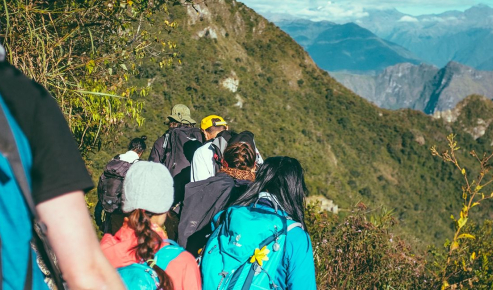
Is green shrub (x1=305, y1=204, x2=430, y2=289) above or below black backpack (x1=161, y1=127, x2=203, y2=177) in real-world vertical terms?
below

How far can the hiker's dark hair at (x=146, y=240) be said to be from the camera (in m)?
1.86

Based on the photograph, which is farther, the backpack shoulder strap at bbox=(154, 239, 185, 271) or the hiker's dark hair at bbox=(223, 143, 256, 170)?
the hiker's dark hair at bbox=(223, 143, 256, 170)

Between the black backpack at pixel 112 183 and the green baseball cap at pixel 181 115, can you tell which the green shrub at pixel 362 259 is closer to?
the green baseball cap at pixel 181 115

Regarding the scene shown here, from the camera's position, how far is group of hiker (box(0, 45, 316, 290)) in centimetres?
97

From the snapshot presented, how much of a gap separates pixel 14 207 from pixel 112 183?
3.13 metres

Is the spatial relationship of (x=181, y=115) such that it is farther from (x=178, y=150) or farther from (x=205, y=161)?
(x=205, y=161)

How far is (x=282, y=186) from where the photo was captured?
2.53 metres

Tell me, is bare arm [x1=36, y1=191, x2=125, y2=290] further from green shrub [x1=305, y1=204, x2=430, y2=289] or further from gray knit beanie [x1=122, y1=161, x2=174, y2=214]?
green shrub [x1=305, y1=204, x2=430, y2=289]

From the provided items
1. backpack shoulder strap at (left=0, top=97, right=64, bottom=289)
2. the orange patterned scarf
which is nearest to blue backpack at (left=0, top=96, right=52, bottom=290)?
backpack shoulder strap at (left=0, top=97, right=64, bottom=289)

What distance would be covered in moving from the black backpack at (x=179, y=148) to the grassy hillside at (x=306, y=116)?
Answer: 27717 millimetres

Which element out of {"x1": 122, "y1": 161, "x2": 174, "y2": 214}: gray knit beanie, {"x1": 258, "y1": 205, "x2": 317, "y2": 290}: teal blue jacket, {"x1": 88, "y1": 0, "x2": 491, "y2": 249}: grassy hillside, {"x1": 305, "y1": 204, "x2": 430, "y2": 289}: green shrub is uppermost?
{"x1": 122, "y1": 161, "x2": 174, "y2": 214}: gray knit beanie

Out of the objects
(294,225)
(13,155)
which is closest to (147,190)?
(294,225)

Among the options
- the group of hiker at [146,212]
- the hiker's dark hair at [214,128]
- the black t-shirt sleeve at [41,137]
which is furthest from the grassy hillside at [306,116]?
the black t-shirt sleeve at [41,137]

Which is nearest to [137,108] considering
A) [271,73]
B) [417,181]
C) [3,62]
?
[3,62]
